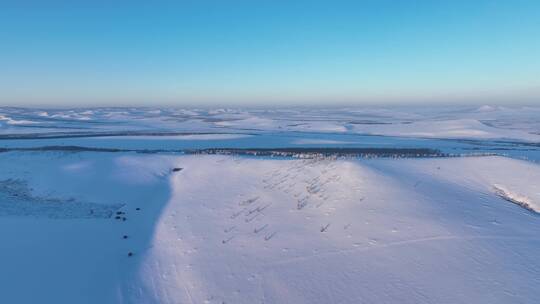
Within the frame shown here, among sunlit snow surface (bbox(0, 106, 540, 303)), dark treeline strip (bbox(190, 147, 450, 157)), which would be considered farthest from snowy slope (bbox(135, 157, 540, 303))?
dark treeline strip (bbox(190, 147, 450, 157))

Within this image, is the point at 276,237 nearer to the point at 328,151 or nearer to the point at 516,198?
the point at 516,198

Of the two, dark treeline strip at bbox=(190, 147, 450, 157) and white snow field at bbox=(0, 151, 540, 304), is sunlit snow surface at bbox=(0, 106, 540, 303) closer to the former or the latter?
white snow field at bbox=(0, 151, 540, 304)

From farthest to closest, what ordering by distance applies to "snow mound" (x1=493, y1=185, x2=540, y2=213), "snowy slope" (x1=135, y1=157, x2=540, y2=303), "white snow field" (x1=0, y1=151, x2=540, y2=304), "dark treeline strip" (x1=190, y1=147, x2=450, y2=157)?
"dark treeline strip" (x1=190, y1=147, x2=450, y2=157) → "snow mound" (x1=493, y1=185, x2=540, y2=213) → "white snow field" (x1=0, y1=151, x2=540, y2=304) → "snowy slope" (x1=135, y1=157, x2=540, y2=303)

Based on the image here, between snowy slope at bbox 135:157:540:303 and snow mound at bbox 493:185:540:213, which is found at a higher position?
snow mound at bbox 493:185:540:213

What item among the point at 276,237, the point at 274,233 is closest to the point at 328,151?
the point at 274,233

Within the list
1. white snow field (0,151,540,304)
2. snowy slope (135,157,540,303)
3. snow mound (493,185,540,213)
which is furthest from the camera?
snow mound (493,185,540,213)

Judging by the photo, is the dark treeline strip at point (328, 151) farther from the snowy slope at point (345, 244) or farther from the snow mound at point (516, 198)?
the snow mound at point (516, 198)
